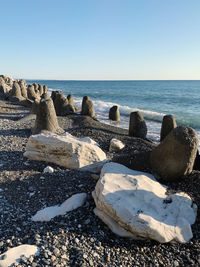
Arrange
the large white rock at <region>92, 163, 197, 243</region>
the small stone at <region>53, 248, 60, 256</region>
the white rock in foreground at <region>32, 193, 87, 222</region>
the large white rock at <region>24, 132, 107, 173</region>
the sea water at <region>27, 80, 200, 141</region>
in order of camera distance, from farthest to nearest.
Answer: the sea water at <region>27, 80, 200, 141</region> < the large white rock at <region>24, 132, 107, 173</region> < the white rock in foreground at <region>32, 193, 87, 222</region> < the large white rock at <region>92, 163, 197, 243</region> < the small stone at <region>53, 248, 60, 256</region>

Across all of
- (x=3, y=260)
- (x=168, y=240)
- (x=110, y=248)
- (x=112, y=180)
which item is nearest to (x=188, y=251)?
(x=168, y=240)

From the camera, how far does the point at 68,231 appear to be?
3178mm

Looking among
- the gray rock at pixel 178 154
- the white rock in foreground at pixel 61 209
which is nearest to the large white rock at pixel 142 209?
the white rock in foreground at pixel 61 209

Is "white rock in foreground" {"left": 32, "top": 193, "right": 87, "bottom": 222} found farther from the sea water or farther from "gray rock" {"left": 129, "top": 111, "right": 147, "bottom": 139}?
the sea water

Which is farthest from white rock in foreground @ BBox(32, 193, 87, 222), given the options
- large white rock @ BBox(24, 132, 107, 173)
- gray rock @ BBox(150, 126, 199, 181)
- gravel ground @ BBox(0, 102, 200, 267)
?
gray rock @ BBox(150, 126, 199, 181)

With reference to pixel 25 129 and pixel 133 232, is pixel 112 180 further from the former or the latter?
pixel 25 129

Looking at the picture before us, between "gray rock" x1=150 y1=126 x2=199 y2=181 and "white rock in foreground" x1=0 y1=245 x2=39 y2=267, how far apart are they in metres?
2.91

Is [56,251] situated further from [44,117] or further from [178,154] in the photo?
[44,117]

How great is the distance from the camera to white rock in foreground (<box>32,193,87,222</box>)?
3416 mm

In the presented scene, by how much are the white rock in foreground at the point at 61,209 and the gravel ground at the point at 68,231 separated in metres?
0.08

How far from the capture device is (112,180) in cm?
387

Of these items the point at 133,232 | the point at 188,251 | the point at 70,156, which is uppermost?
the point at 70,156

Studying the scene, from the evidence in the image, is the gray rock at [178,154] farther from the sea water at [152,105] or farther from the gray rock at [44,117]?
the sea water at [152,105]

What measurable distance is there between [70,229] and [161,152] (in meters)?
2.49
